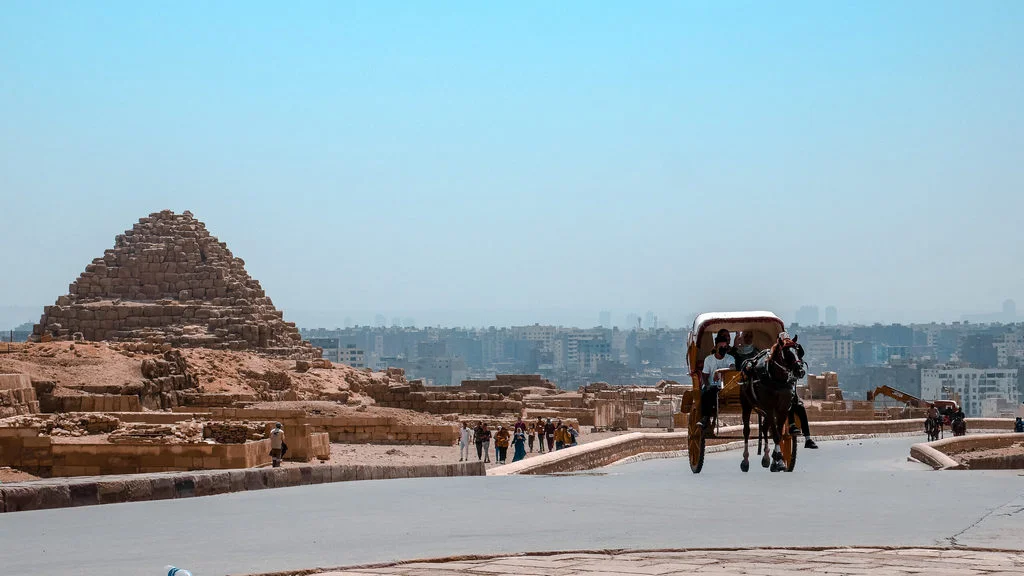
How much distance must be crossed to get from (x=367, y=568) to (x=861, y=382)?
173 metres

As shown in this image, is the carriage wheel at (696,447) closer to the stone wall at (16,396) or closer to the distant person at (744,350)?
the distant person at (744,350)

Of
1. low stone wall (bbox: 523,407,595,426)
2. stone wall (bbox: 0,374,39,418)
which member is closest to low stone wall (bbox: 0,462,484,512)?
stone wall (bbox: 0,374,39,418)

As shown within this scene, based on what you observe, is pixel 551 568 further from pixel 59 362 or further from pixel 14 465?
pixel 59 362

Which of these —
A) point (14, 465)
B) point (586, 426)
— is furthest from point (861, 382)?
point (14, 465)

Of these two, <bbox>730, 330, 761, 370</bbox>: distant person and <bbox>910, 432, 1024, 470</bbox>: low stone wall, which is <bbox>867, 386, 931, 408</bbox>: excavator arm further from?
<bbox>730, 330, 761, 370</bbox>: distant person

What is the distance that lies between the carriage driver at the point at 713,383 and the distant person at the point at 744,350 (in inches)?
2.9

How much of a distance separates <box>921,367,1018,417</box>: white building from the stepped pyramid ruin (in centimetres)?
10837

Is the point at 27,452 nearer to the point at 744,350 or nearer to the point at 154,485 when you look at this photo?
the point at 154,485

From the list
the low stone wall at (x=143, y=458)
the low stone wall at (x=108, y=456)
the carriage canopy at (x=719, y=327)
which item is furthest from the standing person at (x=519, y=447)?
the carriage canopy at (x=719, y=327)

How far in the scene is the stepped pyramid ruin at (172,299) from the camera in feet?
188

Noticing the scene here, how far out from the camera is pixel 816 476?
489 inches

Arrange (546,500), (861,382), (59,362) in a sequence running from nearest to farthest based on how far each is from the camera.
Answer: (546,500) → (59,362) → (861,382)

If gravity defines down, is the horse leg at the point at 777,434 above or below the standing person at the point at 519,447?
above

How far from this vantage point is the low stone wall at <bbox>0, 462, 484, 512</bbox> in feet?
29.6
